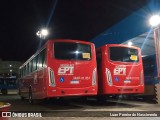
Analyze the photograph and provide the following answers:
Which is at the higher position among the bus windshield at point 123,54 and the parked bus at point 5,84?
the bus windshield at point 123,54

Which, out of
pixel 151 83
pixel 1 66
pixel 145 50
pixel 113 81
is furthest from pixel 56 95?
pixel 1 66

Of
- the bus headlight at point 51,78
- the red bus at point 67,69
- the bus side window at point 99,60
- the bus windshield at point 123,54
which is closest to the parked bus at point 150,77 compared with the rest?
the bus windshield at point 123,54

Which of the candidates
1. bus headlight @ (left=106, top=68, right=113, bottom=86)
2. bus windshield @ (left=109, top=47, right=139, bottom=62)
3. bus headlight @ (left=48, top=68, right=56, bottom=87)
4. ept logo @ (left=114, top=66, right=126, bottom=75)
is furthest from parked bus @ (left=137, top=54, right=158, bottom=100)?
bus headlight @ (left=48, top=68, right=56, bottom=87)

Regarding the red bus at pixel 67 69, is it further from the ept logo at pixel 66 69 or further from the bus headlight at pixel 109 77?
the bus headlight at pixel 109 77

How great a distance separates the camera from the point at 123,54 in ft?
42.7

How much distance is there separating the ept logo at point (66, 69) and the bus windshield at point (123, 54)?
2.24m

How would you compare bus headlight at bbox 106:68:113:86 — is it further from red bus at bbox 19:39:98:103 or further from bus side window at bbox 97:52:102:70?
red bus at bbox 19:39:98:103

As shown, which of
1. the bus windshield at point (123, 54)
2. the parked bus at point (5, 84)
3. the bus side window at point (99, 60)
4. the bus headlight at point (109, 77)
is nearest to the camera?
the bus headlight at point (109, 77)

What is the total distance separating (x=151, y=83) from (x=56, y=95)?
21.8 ft

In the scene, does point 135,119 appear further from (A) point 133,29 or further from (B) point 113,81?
(A) point 133,29

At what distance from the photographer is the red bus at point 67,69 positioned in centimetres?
1117

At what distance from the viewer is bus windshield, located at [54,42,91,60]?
37.8 ft

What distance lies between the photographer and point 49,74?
11125 millimetres

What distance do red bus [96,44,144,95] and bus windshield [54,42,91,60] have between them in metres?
1.11
